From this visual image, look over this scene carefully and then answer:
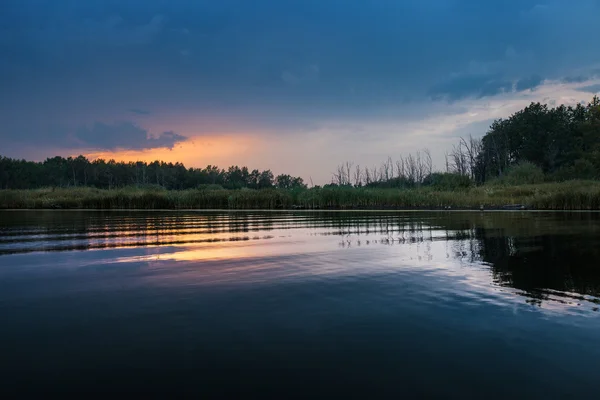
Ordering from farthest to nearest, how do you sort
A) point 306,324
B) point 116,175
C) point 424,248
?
point 116,175, point 424,248, point 306,324

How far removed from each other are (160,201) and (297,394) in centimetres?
3682

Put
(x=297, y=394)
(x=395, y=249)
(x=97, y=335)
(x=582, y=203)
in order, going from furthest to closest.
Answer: (x=582, y=203) → (x=395, y=249) → (x=97, y=335) → (x=297, y=394)

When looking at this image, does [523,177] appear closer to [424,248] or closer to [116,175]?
[424,248]

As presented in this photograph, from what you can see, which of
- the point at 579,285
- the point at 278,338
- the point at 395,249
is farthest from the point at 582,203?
the point at 278,338

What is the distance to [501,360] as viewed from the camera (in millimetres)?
4129

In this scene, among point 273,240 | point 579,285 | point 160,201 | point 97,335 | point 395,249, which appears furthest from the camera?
point 160,201

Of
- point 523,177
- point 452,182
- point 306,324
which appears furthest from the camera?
point 523,177

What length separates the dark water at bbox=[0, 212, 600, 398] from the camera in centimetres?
374

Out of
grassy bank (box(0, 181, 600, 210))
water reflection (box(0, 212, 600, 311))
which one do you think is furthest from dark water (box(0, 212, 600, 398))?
grassy bank (box(0, 181, 600, 210))

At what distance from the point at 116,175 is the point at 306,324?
5174 inches

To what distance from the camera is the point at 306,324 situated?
5.20 m

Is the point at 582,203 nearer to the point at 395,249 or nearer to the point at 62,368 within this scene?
the point at 395,249

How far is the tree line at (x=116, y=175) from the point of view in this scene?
376 ft

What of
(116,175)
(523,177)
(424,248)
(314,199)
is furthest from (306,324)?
(116,175)
